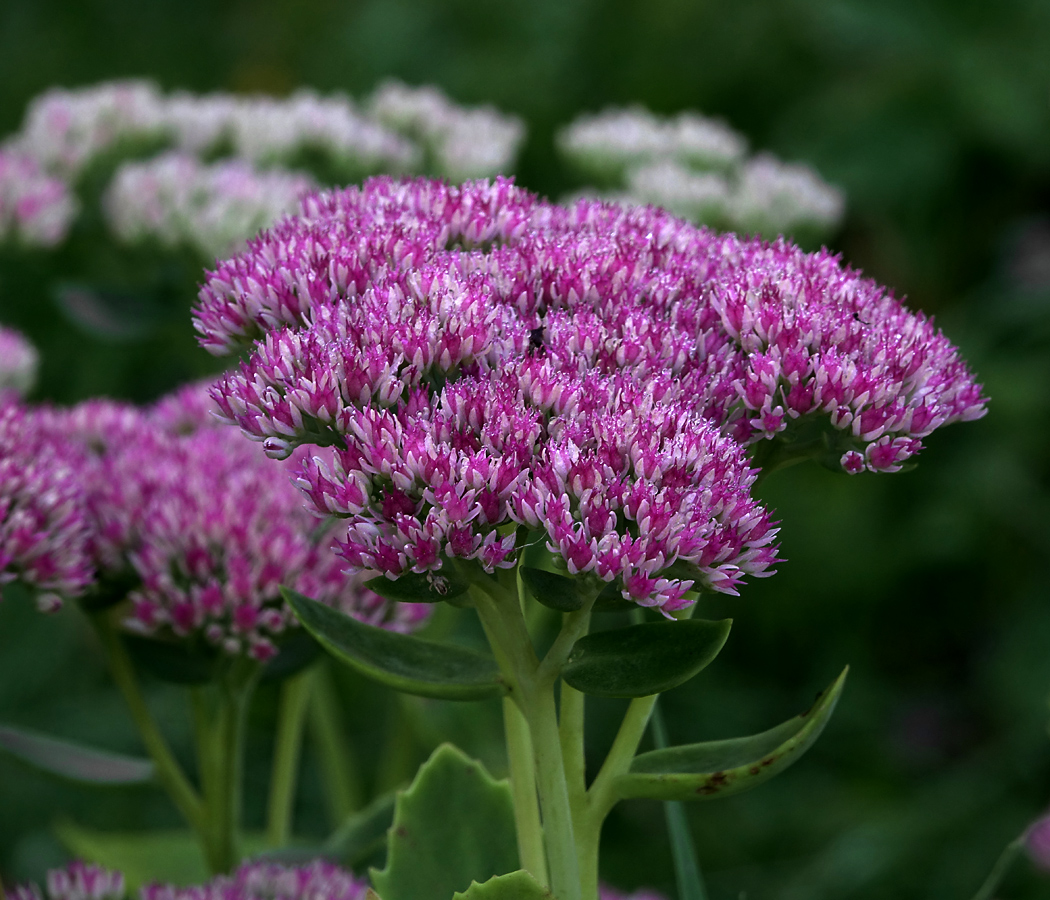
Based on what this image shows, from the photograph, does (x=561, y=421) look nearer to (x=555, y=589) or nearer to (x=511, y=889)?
(x=555, y=589)

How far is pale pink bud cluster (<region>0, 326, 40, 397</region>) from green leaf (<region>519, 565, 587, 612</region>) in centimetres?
66

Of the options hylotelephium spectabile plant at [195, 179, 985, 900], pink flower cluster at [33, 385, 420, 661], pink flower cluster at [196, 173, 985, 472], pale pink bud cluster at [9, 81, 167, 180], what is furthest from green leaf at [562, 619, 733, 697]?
pale pink bud cluster at [9, 81, 167, 180]

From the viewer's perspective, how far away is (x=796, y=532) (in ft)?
6.87

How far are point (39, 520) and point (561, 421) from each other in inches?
15.0

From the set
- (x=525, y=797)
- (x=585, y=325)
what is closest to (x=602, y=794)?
(x=525, y=797)

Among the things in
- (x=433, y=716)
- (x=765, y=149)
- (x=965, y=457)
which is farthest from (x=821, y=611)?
(x=765, y=149)

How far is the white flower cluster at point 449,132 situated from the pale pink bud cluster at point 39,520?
2.45ft

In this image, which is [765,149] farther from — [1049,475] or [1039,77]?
[1049,475]

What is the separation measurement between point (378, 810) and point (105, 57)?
269cm

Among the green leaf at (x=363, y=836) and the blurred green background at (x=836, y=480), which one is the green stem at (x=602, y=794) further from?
the blurred green background at (x=836, y=480)

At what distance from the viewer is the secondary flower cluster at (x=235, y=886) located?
30.8 inches

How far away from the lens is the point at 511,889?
0.63 m

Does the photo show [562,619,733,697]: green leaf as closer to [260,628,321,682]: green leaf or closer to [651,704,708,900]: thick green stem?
[651,704,708,900]: thick green stem

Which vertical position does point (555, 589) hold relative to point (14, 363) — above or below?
below
